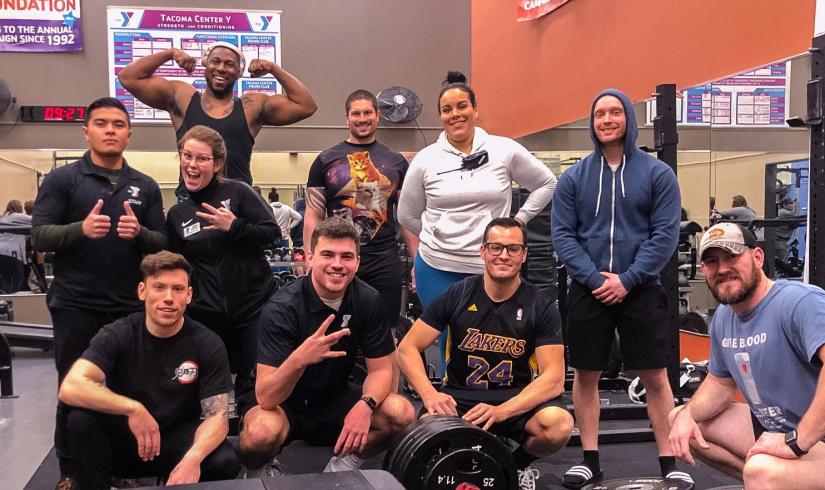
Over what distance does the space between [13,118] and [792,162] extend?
23.9 ft

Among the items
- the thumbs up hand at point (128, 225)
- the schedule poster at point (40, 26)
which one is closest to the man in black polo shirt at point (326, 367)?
the thumbs up hand at point (128, 225)

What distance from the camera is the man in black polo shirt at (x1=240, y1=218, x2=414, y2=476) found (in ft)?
8.26

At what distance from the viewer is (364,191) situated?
321 cm

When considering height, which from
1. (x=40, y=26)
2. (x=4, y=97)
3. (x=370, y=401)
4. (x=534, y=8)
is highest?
(x=40, y=26)

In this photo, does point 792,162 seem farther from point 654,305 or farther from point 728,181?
point 654,305

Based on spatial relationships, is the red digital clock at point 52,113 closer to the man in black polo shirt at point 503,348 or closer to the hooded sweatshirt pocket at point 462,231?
the hooded sweatshirt pocket at point 462,231

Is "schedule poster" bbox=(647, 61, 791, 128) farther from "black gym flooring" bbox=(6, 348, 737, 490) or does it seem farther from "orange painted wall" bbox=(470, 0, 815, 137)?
"black gym flooring" bbox=(6, 348, 737, 490)

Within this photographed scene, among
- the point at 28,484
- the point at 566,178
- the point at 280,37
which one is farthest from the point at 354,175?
the point at 280,37

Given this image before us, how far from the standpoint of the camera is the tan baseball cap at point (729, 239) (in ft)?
6.78

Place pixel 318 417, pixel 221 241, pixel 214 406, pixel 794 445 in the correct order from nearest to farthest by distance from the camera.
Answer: pixel 794 445 < pixel 214 406 < pixel 318 417 < pixel 221 241

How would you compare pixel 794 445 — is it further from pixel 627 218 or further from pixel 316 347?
pixel 316 347

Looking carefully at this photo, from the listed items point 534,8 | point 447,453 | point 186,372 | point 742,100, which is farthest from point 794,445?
point 534,8

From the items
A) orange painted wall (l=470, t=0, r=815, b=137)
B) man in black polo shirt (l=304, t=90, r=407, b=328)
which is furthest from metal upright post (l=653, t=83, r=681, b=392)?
man in black polo shirt (l=304, t=90, r=407, b=328)

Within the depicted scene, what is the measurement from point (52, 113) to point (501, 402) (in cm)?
679
